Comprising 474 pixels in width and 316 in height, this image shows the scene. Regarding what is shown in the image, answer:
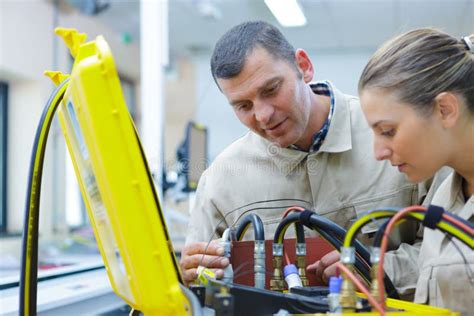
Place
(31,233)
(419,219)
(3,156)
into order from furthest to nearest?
(3,156) < (31,233) < (419,219)

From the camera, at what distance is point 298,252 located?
0.95 metres

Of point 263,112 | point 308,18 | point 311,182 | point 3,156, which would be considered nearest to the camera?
point 263,112

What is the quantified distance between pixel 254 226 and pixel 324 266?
161 mm

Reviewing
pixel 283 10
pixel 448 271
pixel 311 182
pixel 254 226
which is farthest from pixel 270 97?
pixel 283 10

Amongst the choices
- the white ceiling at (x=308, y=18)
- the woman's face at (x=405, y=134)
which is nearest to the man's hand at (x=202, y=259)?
the woman's face at (x=405, y=134)

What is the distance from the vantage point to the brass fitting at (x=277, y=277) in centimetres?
91

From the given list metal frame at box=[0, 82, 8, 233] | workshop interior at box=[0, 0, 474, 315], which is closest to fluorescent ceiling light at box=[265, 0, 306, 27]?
workshop interior at box=[0, 0, 474, 315]

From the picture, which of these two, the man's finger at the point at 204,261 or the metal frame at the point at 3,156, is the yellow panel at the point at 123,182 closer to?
the man's finger at the point at 204,261

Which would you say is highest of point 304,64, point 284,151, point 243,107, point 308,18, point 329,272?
point 308,18

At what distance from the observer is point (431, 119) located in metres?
0.85

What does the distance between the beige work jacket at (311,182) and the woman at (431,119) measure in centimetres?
37

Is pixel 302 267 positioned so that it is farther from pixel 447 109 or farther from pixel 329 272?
pixel 447 109

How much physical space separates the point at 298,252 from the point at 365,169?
0.46 m

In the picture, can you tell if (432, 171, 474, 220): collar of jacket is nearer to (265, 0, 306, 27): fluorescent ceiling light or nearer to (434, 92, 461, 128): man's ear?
(434, 92, 461, 128): man's ear
